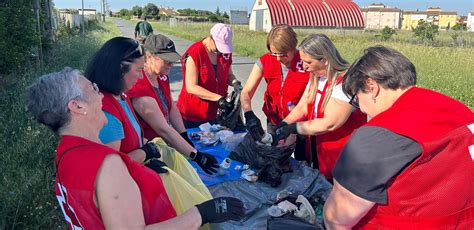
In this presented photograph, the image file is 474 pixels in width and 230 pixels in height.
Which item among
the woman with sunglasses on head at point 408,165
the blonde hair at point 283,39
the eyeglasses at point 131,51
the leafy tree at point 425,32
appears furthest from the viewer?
the leafy tree at point 425,32

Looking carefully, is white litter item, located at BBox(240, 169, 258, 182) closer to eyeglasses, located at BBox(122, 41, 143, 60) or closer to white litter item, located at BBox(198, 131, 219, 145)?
white litter item, located at BBox(198, 131, 219, 145)

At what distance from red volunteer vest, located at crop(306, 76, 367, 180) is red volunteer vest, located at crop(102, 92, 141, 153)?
4.07ft

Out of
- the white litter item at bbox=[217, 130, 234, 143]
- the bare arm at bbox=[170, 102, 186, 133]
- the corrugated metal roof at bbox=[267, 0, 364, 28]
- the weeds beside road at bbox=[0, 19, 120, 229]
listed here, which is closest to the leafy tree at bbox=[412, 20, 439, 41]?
the corrugated metal roof at bbox=[267, 0, 364, 28]

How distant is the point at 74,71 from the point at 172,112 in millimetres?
1600

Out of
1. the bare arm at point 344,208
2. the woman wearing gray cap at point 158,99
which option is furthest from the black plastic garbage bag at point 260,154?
the bare arm at point 344,208

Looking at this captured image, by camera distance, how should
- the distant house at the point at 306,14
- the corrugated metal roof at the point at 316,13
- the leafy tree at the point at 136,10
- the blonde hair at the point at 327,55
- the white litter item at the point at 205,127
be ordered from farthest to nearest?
the leafy tree at the point at 136,10 < the corrugated metal roof at the point at 316,13 < the distant house at the point at 306,14 < the white litter item at the point at 205,127 < the blonde hair at the point at 327,55

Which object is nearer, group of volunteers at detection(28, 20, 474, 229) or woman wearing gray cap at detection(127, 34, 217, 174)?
group of volunteers at detection(28, 20, 474, 229)

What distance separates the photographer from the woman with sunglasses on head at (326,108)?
2625 millimetres

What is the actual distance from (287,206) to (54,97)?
1334 millimetres

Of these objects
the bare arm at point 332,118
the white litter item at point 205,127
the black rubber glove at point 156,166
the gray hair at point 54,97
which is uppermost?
the gray hair at point 54,97

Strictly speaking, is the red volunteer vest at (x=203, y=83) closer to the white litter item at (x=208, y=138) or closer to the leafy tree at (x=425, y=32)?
the white litter item at (x=208, y=138)

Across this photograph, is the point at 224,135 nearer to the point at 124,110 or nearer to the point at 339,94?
the point at 339,94

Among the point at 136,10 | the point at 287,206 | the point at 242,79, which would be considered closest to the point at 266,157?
the point at 287,206

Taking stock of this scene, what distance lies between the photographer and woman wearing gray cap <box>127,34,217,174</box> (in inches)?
104
